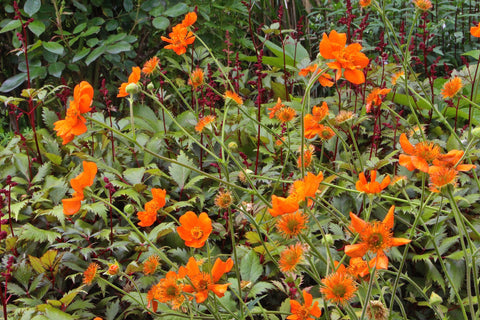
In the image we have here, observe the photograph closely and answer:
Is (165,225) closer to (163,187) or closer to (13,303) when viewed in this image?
(163,187)

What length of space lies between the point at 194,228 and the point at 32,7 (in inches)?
70.7

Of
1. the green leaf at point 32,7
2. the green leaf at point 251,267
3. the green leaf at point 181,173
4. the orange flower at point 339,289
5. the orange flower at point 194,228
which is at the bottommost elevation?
the green leaf at point 251,267

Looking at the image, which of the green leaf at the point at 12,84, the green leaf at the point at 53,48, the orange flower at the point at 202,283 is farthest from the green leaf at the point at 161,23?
the orange flower at the point at 202,283

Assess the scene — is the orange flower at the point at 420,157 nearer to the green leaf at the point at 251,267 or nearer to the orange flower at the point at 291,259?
the orange flower at the point at 291,259

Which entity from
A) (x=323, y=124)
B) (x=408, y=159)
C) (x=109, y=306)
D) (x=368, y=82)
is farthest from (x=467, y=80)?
(x=109, y=306)

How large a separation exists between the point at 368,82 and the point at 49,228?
1.41 metres

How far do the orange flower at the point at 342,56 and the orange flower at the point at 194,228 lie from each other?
1.13ft

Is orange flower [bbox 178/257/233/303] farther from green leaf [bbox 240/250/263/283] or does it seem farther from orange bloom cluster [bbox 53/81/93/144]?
green leaf [bbox 240/250/263/283]

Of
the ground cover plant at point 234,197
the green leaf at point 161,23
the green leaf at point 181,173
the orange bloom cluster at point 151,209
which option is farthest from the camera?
the green leaf at point 161,23

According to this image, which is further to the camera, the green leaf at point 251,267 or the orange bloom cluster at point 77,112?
the green leaf at point 251,267

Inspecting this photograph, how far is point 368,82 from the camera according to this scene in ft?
6.64

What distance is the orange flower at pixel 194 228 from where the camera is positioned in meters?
0.83

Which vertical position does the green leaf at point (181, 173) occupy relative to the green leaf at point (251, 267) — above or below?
above

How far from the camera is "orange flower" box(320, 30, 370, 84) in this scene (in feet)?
2.65
